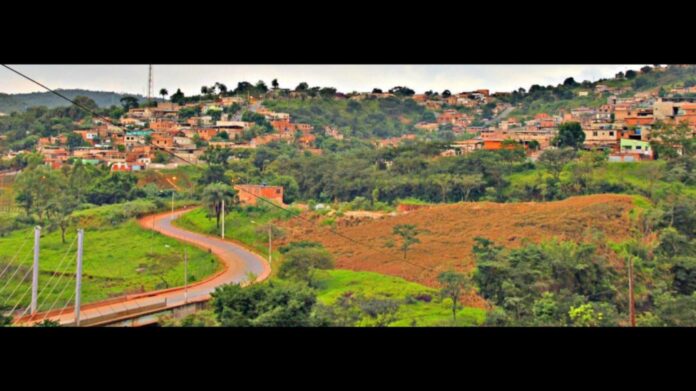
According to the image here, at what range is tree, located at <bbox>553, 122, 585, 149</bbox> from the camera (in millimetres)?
12156

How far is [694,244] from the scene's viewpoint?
295 inches

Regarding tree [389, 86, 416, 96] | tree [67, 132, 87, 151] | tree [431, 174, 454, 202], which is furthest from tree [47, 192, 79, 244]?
tree [389, 86, 416, 96]

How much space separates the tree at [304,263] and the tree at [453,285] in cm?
142

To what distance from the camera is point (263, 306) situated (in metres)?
5.02

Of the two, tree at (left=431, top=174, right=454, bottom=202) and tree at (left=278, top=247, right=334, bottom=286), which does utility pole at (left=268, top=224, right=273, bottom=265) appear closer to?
tree at (left=278, top=247, right=334, bottom=286)

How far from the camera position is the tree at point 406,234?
27.6 feet

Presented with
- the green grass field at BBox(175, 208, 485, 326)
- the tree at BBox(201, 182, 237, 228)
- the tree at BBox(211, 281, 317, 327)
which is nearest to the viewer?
the tree at BBox(211, 281, 317, 327)

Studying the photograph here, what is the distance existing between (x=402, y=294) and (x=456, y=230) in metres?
2.69

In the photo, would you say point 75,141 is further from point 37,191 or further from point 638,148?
point 638,148

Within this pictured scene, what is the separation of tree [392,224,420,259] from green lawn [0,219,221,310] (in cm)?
238

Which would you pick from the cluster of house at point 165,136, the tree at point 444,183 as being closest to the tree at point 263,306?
the tree at point 444,183

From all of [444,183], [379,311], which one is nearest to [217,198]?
[444,183]
